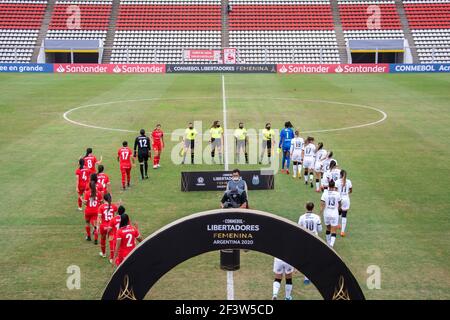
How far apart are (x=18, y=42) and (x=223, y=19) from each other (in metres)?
22.5

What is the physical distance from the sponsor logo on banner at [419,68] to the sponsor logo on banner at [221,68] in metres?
11.6

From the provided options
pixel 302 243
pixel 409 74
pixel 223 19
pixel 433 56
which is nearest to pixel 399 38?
pixel 433 56

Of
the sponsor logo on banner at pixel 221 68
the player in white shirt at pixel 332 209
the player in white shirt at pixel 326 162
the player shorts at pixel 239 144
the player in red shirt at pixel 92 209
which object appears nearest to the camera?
the player in white shirt at pixel 332 209

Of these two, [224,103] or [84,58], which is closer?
[224,103]

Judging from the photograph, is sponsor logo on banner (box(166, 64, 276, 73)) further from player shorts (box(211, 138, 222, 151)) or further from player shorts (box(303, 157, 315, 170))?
player shorts (box(303, 157, 315, 170))

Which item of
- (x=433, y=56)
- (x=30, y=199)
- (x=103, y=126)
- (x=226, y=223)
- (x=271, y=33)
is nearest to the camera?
(x=226, y=223)

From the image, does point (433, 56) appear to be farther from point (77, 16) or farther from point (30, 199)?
point (30, 199)

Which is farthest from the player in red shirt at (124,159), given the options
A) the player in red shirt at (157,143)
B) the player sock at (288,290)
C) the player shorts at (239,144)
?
the player sock at (288,290)

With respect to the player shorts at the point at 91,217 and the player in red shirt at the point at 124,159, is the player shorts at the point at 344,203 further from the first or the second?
the player in red shirt at the point at 124,159

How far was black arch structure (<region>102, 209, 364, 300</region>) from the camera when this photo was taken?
5.85 m

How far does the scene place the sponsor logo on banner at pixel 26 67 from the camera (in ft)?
192

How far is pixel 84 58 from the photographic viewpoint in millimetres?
67938

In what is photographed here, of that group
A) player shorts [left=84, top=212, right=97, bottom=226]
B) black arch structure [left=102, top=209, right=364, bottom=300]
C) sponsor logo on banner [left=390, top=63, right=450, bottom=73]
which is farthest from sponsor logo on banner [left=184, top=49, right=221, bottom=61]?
black arch structure [left=102, top=209, right=364, bottom=300]

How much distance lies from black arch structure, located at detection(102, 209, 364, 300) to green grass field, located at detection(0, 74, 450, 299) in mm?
6135
